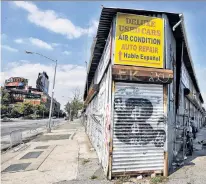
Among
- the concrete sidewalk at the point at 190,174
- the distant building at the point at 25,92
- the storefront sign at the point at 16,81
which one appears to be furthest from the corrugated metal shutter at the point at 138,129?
the storefront sign at the point at 16,81

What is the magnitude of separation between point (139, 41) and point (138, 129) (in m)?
3.02

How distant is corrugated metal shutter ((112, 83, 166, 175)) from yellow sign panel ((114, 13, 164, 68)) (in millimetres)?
863

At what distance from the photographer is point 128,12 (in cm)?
669

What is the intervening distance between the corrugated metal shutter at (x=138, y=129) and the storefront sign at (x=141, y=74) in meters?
0.27

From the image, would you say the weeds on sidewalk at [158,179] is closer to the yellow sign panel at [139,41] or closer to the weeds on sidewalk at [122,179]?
the weeds on sidewalk at [122,179]

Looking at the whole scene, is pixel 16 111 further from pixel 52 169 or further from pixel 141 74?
pixel 141 74

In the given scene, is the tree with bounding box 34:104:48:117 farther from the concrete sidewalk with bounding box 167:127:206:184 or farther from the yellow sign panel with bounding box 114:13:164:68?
the yellow sign panel with bounding box 114:13:164:68

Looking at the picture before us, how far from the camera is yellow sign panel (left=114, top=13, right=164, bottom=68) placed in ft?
21.1

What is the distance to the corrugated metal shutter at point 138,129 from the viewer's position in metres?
6.11

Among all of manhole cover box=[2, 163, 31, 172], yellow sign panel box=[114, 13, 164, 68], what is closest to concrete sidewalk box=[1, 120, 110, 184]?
manhole cover box=[2, 163, 31, 172]

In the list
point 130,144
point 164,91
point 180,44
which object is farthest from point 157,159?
point 180,44

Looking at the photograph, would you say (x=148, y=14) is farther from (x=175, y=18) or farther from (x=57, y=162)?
(x=57, y=162)

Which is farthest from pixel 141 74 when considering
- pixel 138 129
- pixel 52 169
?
pixel 52 169

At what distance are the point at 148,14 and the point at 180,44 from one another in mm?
3323
